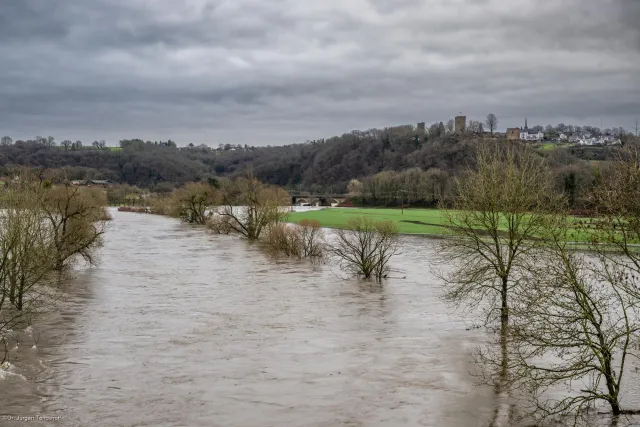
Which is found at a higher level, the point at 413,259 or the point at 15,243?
the point at 15,243

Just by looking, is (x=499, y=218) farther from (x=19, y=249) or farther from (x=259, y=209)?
(x=259, y=209)

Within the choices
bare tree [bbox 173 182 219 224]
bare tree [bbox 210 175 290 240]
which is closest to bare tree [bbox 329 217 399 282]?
bare tree [bbox 210 175 290 240]

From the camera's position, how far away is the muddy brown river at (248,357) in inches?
722

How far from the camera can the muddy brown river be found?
722 inches

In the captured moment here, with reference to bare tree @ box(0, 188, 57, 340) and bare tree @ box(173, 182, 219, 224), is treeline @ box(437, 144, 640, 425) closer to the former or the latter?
bare tree @ box(0, 188, 57, 340)

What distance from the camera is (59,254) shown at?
38.8m

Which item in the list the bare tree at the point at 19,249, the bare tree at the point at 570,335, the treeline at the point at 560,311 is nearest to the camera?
the bare tree at the point at 570,335

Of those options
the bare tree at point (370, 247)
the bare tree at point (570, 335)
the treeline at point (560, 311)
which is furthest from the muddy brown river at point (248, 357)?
the bare tree at point (570, 335)

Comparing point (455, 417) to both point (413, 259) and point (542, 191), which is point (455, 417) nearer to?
point (542, 191)

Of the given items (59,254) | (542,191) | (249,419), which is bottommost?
(249,419)

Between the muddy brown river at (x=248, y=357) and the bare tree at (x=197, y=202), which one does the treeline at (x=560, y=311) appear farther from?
the bare tree at (x=197, y=202)

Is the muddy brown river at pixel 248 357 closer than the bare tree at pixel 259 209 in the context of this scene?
Yes

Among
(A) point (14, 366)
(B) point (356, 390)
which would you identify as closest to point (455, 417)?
(B) point (356, 390)

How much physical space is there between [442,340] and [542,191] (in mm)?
8108
